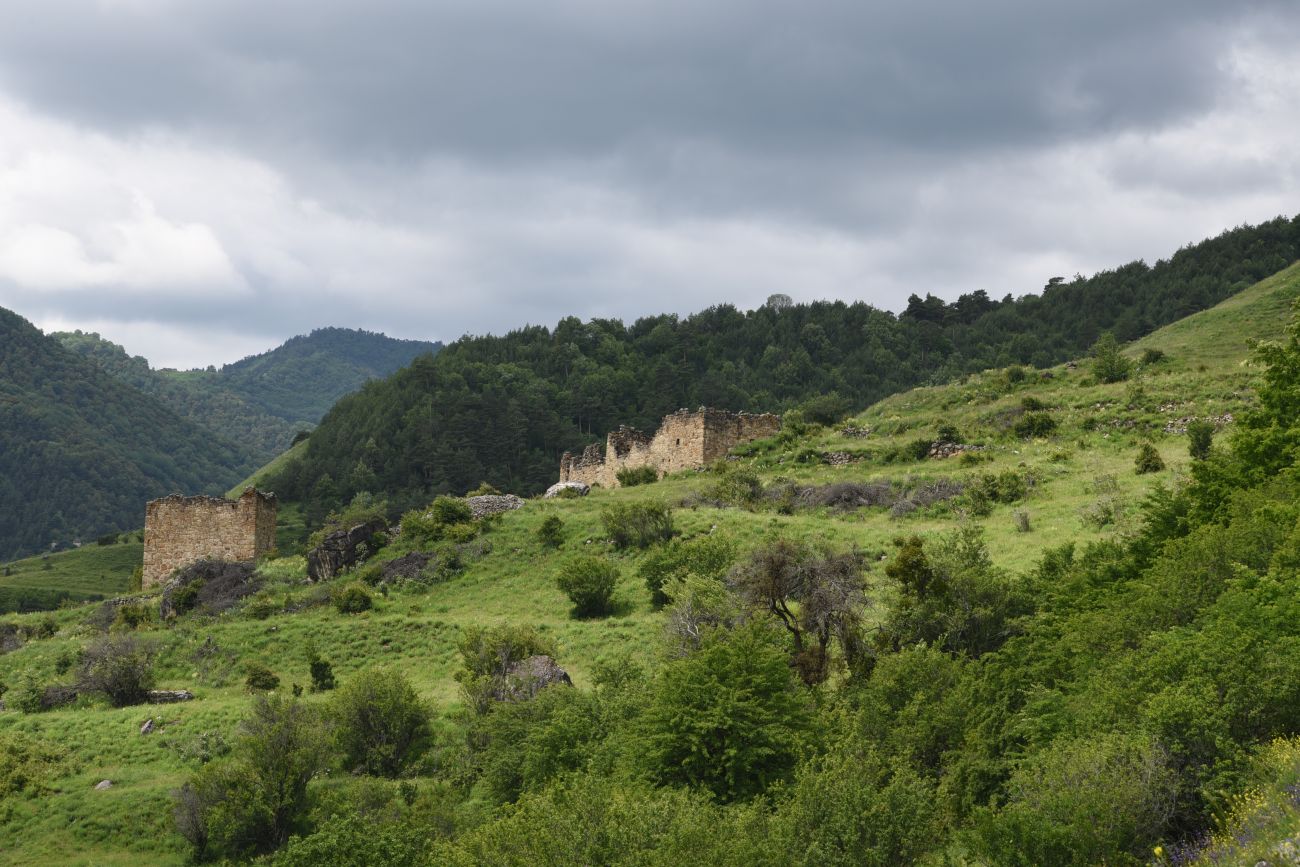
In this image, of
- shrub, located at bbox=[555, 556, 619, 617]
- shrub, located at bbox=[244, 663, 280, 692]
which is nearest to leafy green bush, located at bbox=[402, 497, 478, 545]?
shrub, located at bbox=[555, 556, 619, 617]

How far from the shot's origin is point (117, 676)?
30.1 m

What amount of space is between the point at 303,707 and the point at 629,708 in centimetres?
862

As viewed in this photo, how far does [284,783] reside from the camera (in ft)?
77.6

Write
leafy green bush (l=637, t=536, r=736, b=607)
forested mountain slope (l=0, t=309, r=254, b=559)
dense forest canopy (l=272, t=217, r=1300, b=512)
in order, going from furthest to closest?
forested mountain slope (l=0, t=309, r=254, b=559), dense forest canopy (l=272, t=217, r=1300, b=512), leafy green bush (l=637, t=536, r=736, b=607)

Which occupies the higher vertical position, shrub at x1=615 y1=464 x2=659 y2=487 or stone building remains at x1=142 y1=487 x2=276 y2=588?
shrub at x1=615 y1=464 x2=659 y2=487

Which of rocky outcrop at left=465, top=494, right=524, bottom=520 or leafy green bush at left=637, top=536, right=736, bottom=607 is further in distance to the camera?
rocky outcrop at left=465, top=494, right=524, bottom=520

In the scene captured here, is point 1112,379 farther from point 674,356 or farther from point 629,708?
point 674,356

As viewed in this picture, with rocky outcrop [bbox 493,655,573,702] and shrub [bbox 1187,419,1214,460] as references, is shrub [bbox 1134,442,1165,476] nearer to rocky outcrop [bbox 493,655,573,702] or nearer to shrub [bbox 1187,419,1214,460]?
shrub [bbox 1187,419,1214,460]

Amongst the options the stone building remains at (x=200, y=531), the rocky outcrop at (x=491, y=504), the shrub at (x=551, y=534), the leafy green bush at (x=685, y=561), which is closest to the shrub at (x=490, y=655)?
the leafy green bush at (x=685, y=561)

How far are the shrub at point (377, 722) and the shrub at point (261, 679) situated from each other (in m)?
4.58

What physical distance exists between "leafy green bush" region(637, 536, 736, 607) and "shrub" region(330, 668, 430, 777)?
704 centimetres

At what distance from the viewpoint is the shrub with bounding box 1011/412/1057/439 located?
136ft

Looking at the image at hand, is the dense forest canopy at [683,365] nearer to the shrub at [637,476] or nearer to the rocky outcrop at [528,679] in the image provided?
the shrub at [637,476]

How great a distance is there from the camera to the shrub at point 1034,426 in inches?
1631
